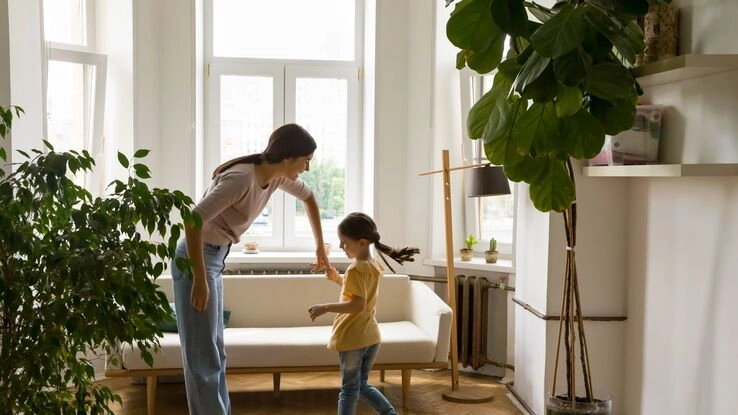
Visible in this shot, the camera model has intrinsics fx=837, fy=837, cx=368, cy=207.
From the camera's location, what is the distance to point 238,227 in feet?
11.6

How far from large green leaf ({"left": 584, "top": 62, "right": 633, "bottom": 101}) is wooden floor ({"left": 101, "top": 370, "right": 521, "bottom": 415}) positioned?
259cm

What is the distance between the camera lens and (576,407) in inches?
131

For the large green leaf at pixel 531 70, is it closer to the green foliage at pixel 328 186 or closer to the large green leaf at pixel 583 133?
the large green leaf at pixel 583 133

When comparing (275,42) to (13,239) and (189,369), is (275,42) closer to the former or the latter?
(189,369)

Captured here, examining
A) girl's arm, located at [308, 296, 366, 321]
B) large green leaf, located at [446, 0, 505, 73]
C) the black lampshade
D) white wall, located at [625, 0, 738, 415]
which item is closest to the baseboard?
white wall, located at [625, 0, 738, 415]

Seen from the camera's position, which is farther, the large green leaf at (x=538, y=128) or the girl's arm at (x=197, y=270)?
the girl's arm at (x=197, y=270)

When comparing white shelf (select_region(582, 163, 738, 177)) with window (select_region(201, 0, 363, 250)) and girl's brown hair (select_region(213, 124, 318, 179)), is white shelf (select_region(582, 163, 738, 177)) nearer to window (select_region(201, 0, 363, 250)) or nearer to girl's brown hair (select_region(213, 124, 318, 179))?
girl's brown hair (select_region(213, 124, 318, 179))

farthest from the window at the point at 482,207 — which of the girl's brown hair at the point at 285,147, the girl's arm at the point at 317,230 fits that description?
the girl's brown hair at the point at 285,147

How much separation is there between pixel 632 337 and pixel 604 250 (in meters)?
0.44

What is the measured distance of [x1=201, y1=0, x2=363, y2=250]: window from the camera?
6.09 m

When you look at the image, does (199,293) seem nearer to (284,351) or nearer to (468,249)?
(284,351)

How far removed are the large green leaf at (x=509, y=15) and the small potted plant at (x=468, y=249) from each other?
328cm

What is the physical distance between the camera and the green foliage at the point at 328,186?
6.24 metres

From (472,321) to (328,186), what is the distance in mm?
1552
